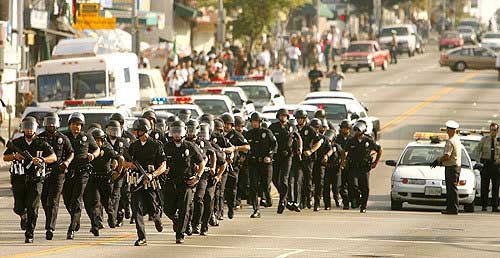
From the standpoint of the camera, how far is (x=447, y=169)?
27875 millimetres

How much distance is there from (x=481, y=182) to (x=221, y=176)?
7.37 meters

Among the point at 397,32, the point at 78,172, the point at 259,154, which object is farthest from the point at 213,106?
the point at 397,32

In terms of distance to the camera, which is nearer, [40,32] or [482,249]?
[482,249]

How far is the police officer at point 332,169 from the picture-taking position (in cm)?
2855

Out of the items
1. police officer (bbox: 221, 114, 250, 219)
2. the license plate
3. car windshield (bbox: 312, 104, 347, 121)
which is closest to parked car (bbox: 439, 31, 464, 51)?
car windshield (bbox: 312, 104, 347, 121)

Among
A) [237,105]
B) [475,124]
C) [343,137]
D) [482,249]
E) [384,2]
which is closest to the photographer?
[482,249]

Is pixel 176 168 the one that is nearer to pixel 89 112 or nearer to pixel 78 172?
pixel 78 172

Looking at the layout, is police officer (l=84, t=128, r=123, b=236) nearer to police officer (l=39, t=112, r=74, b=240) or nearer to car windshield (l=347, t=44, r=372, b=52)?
police officer (l=39, t=112, r=74, b=240)

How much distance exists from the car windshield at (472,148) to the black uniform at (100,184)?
10.1 m

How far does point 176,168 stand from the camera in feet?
70.5

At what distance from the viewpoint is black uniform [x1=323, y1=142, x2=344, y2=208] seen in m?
28.6

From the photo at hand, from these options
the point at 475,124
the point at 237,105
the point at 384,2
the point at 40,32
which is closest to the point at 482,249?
the point at 237,105

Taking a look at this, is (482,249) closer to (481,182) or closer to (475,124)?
(481,182)

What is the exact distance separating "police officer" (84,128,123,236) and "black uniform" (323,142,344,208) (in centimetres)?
627
